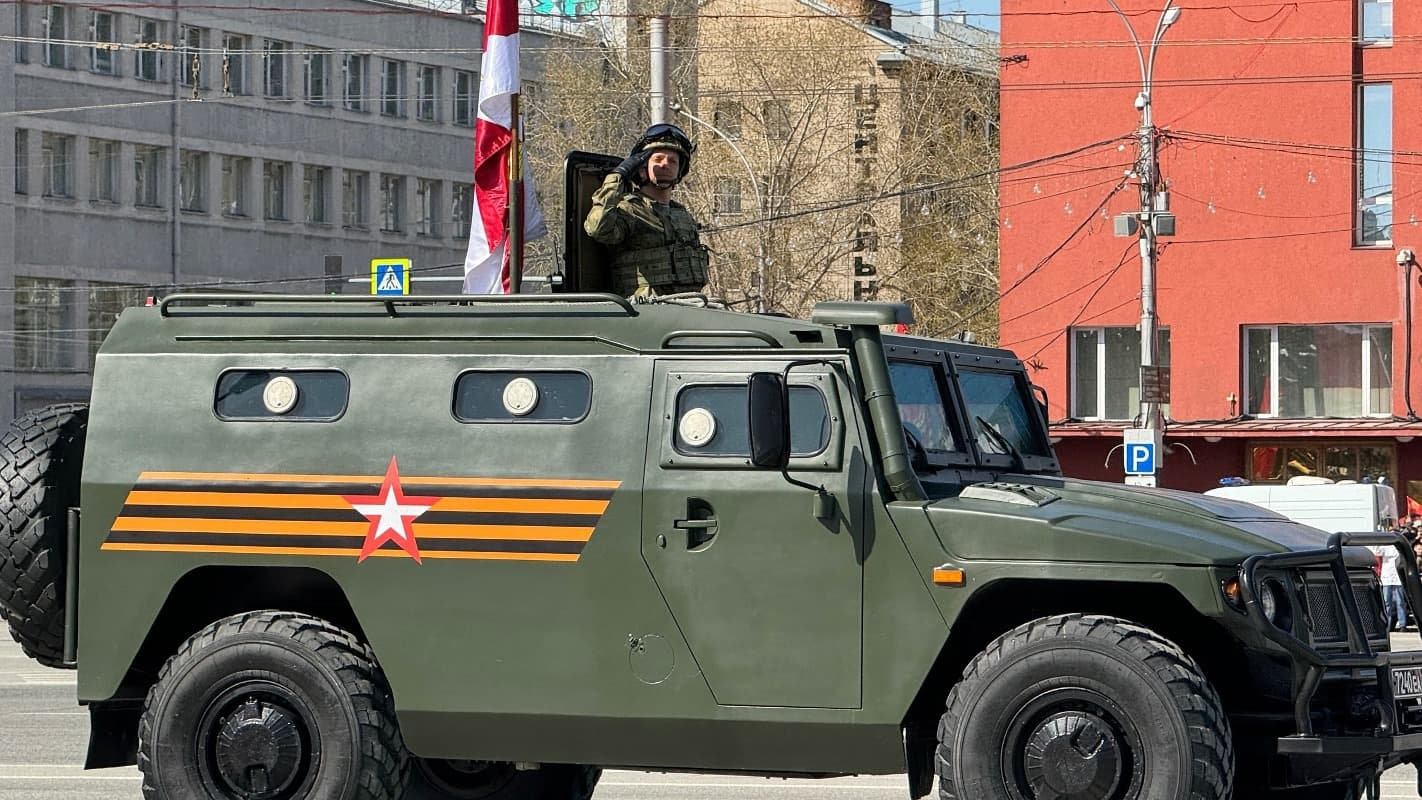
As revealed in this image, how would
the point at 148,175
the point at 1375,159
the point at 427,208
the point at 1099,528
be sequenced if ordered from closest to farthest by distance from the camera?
1. the point at 1099,528
2. the point at 1375,159
3. the point at 148,175
4. the point at 427,208

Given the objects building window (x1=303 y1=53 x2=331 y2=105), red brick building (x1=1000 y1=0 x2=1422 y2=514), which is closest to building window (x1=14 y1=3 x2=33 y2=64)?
building window (x1=303 y1=53 x2=331 y2=105)

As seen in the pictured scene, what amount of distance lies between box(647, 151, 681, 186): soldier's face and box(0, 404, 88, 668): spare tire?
276 centimetres

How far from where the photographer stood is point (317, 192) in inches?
2734

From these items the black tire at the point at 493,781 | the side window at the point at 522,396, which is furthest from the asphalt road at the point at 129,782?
the side window at the point at 522,396

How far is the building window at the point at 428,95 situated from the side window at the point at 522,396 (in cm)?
6330

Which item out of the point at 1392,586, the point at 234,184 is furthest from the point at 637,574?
the point at 234,184

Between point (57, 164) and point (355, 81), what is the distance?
10737mm

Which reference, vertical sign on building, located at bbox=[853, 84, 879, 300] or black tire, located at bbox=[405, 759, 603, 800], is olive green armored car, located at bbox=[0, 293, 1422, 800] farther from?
vertical sign on building, located at bbox=[853, 84, 879, 300]

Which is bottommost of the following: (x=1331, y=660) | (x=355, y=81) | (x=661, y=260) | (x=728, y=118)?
(x=1331, y=660)

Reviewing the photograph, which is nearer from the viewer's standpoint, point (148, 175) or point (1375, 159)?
point (1375, 159)

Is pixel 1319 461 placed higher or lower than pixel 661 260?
lower

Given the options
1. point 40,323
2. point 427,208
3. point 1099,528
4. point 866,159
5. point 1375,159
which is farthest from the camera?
point 427,208

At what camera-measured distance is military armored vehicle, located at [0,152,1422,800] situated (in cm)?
856

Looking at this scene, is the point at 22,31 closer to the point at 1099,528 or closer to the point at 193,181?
the point at 193,181
